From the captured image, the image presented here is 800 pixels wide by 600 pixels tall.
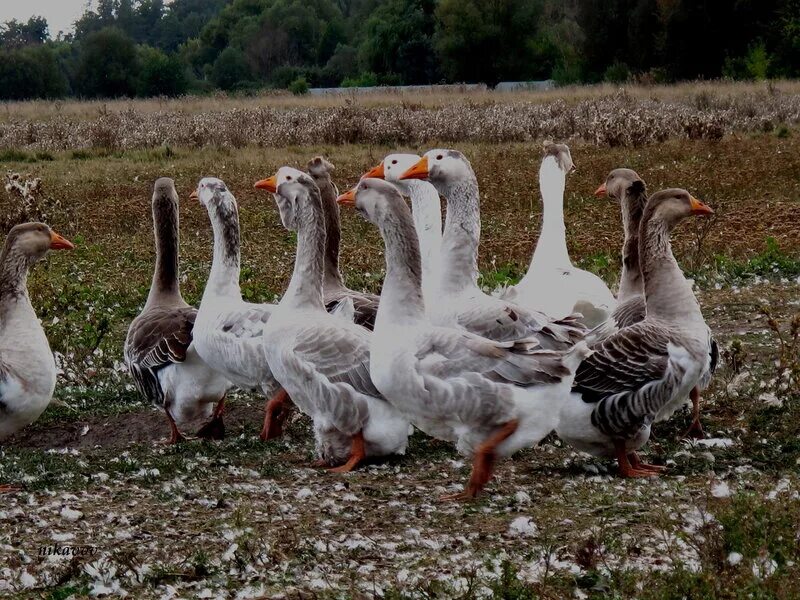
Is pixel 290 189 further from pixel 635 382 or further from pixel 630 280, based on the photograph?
pixel 635 382

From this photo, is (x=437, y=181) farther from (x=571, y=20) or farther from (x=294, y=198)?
(x=571, y=20)

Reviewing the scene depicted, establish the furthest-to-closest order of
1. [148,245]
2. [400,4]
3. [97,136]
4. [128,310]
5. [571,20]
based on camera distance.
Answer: [400,4], [571,20], [97,136], [148,245], [128,310]

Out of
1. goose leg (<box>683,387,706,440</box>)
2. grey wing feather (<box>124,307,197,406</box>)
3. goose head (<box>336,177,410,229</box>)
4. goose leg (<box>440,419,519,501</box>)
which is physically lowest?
goose leg (<box>683,387,706,440</box>)

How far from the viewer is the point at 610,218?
16.3m

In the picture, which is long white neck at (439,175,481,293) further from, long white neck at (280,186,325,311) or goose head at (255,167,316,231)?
goose head at (255,167,316,231)

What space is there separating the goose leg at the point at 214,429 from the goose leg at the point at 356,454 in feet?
4.72

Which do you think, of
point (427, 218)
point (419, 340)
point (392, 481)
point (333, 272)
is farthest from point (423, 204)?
point (392, 481)

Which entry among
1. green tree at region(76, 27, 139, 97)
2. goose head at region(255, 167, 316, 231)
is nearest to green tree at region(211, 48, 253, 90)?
green tree at region(76, 27, 139, 97)

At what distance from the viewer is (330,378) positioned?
6.91 metres

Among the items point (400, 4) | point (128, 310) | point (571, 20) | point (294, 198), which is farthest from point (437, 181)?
point (400, 4)

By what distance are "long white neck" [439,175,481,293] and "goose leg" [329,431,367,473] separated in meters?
1.32

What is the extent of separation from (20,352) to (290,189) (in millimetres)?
2150

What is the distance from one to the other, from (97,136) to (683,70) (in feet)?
109

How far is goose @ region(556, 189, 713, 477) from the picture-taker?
6.46m
